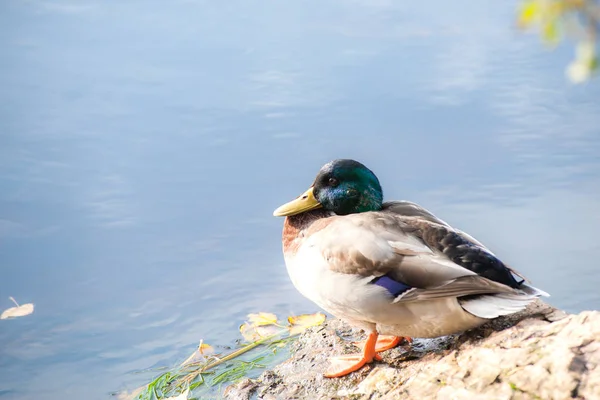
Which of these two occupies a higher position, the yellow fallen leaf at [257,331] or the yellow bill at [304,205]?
the yellow bill at [304,205]

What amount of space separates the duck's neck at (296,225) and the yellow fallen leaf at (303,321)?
27.0 inches

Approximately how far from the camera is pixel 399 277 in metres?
2.63

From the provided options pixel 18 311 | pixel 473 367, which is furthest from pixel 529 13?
pixel 18 311

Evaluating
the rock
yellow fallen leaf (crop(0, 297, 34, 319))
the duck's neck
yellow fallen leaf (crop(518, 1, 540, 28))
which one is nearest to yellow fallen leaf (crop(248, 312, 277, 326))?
the rock

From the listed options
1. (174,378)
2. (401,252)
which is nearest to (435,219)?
(401,252)

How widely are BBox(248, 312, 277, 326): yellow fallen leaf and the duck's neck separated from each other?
2.46 feet

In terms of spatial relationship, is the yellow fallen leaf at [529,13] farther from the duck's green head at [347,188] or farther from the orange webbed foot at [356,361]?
the duck's green head at [347,188]

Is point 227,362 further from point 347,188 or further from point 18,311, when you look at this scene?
point 18,311

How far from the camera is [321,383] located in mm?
2930

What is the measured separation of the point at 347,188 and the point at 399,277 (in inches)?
24.4

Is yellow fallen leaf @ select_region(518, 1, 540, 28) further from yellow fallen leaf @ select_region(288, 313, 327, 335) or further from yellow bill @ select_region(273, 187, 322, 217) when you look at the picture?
yellow fallen leaf @ select_region(288, 313, 327, 335)

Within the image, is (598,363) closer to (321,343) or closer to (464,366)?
(464,366)

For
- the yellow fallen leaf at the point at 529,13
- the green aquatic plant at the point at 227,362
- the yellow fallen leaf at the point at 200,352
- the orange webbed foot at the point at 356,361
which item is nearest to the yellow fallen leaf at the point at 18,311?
the green aquatic plant at the point at 227,362

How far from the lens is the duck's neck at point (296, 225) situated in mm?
3129
